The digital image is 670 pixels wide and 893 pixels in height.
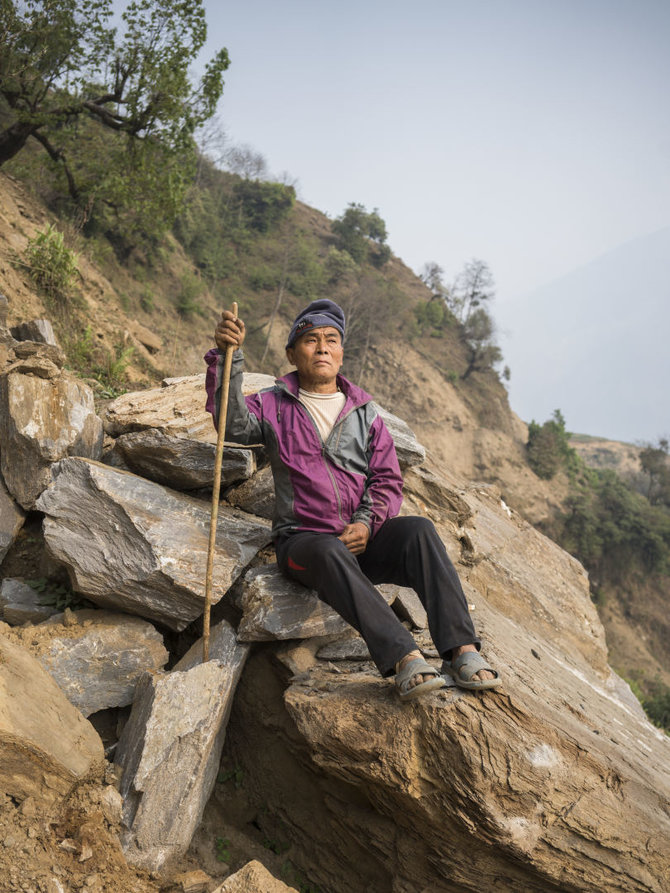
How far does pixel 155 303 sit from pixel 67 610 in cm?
1788

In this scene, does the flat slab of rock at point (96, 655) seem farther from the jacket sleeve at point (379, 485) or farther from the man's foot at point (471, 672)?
the man's foot at point (471, 672)

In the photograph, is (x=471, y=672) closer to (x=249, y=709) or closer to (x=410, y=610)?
(x=410, y=610)

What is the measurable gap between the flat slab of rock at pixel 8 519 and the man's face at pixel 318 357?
2.51 m

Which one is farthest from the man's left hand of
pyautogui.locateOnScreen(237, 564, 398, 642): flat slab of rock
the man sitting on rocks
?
pyautogui.locateOnScreen(237, 564, 398, 642): flat slab of rock

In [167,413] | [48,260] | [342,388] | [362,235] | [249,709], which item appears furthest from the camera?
[362,235]

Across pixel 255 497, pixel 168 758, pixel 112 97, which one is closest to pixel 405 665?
pixel 168 758

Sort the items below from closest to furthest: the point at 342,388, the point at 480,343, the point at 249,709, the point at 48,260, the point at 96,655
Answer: the point at 96,655, the point at 249,709, the point at 342,388, the point at 48,260, the point at 480,343

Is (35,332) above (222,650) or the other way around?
above

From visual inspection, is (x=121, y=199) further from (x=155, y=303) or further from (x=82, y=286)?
(x=155, y=303)

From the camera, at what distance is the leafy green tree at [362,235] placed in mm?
37928

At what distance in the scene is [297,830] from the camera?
347 centimetres

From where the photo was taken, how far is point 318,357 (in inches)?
144

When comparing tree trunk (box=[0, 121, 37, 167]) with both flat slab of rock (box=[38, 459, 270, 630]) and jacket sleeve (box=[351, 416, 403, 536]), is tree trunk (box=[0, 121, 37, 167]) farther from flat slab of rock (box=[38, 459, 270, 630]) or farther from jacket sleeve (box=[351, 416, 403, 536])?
jacket sleeve (box=[351, 416, 403, 536])

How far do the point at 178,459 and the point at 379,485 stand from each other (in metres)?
1.64
